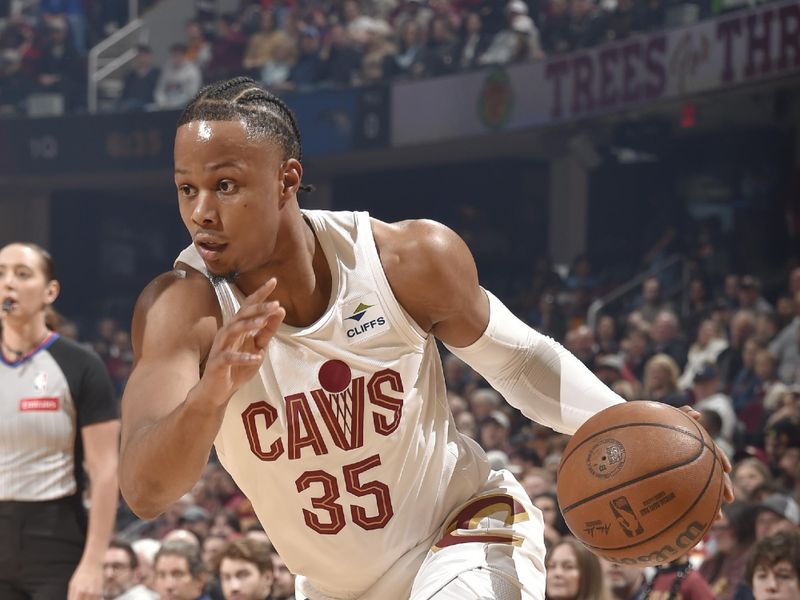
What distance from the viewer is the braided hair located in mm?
2586

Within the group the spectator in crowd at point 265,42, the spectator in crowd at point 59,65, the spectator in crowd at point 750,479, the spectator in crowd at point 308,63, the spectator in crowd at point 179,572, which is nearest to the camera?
the spectator in crowd at point 179,572

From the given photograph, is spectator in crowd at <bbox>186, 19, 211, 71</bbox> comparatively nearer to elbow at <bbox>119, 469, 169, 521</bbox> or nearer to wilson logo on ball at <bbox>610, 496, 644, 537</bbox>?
wilson logo on ball at <bbox>610, 496, 644, 537</bbox>

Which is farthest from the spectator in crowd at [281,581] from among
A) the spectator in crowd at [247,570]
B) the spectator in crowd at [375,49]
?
the spectator in crowd at [375,49]

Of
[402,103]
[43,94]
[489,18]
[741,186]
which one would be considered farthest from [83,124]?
[741,186]

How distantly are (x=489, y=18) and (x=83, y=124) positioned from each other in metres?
5.82

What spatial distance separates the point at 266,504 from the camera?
9.43 feet

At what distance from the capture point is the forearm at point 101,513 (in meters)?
4.37

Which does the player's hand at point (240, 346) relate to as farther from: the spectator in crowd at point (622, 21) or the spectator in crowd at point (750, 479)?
the spectator in crowd at point (622, 21)

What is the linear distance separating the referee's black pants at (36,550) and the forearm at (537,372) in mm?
1997

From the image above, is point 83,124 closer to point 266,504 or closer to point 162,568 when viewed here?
point 162,568

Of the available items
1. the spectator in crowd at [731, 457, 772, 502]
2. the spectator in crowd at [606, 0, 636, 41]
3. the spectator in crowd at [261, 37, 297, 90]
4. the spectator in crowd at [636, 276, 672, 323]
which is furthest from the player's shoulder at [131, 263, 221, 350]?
the spectator in crowd at [261, 37, 297, 90]

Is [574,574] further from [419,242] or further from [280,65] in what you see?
[280,65]

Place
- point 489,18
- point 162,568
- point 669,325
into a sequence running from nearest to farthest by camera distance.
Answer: point 162,568
point 669,325
point 489,18

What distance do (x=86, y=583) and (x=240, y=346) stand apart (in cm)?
243
